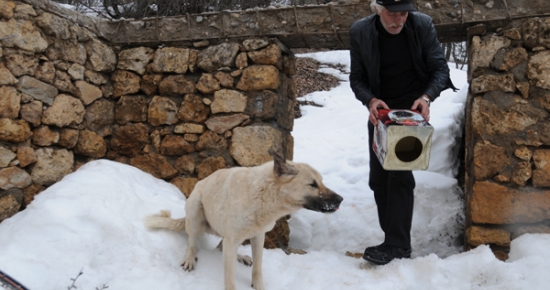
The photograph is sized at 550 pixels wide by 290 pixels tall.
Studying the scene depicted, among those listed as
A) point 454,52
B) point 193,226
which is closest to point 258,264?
point 193,226

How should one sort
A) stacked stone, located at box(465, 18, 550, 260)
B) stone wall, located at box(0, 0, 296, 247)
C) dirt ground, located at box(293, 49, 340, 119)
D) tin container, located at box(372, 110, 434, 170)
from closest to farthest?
tin container, located at box(372, 110, 434, 170) < stacked stone, located at box(465, 18, 550, 260) < stone wall, located at box(0, 0, 296, 247) < dirt ground, located at box(293, 49, 340, 119)

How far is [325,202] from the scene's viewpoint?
9.27ft

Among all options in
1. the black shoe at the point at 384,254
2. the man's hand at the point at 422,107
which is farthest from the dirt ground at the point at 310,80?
the man's hand at the point at 422,107

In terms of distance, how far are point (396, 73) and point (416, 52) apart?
0.21m

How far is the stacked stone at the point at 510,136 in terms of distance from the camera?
11.2 feet

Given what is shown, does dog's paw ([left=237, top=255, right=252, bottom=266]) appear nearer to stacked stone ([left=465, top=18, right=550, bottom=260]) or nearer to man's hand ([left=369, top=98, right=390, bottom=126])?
man's hand ([left=369, top=98, right=390, bottom=126])

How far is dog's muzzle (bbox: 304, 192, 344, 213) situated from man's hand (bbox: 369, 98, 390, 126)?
0.57 m

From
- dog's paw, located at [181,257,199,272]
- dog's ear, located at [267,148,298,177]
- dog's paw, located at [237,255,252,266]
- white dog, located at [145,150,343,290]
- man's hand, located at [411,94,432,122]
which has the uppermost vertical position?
man's hand, located at [411,94,432,122]

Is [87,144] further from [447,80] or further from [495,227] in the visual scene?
[495,227]

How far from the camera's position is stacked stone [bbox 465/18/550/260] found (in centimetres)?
343

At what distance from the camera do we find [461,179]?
16.1 feet

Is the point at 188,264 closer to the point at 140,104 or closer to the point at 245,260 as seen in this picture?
the point at 245,260

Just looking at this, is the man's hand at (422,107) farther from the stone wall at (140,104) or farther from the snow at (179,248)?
the stone wall at (140,104)

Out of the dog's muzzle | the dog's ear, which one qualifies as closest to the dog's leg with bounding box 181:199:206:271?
the dog's ear
